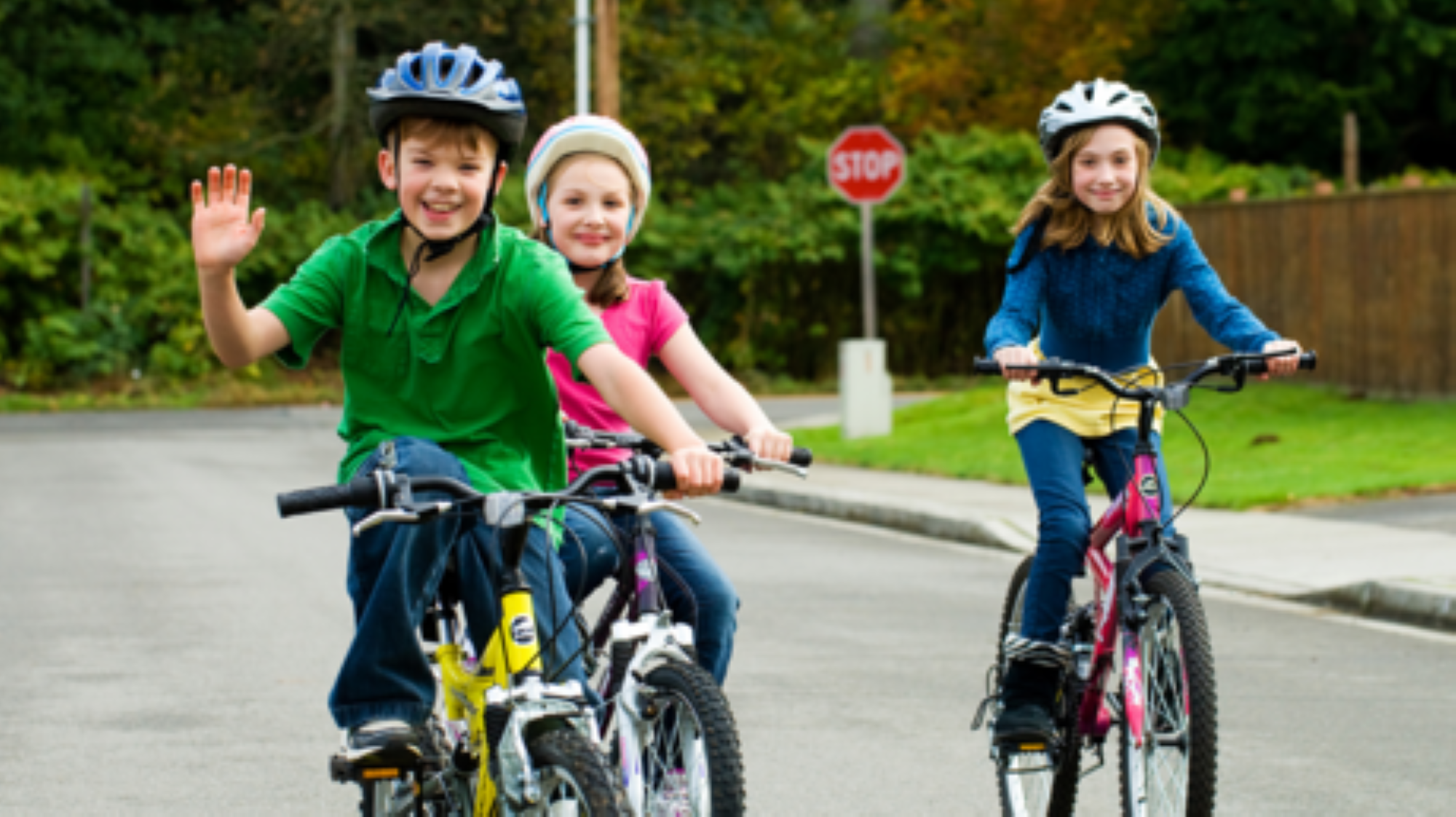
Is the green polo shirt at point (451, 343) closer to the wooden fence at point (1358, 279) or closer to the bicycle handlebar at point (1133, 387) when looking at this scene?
the bicycle handlebar at point (1133, 387)

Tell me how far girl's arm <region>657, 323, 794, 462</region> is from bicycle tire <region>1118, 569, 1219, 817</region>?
3.38 feet

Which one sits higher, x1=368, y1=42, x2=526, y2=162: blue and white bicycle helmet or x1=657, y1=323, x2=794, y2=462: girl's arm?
x1=368, y1=42, x2=526, y2=162: blue and white bicycle helmet

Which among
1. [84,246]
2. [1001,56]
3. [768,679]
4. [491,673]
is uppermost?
[1001,56]

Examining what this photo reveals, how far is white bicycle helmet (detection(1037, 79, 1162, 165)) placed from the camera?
5.25 m

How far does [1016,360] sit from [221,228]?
1920 millimetres

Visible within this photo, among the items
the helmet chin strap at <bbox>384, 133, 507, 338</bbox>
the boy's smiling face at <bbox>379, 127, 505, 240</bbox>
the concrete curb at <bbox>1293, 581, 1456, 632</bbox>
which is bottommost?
the concrete curb at <bbox>1293, 581, 1456, 632</bbox>

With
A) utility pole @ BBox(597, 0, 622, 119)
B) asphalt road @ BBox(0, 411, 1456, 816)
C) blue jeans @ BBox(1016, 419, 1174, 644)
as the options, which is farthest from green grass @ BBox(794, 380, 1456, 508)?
blue jeans @ BBox(1016, 419, 1174, 644)

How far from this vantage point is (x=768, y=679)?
793 cm

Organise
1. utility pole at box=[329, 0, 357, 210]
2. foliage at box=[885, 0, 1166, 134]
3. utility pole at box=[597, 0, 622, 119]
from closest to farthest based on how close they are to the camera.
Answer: utility pole at box=[597, 0, 622, 119]
utility pole at box=[329, 0, 357, 210]
foliage at box=[885, 0, 1166, 134]

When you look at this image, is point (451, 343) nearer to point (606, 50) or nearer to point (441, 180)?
point (441, 180)

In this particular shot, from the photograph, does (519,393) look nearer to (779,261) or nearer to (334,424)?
(334,424)

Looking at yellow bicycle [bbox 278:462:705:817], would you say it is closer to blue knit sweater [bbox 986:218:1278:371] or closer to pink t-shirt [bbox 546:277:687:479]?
pink t-shirt [bbox 546:277:687:479]

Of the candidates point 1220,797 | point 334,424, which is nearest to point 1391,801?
point 1220,797

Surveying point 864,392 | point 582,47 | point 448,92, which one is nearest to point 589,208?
point 448,92
